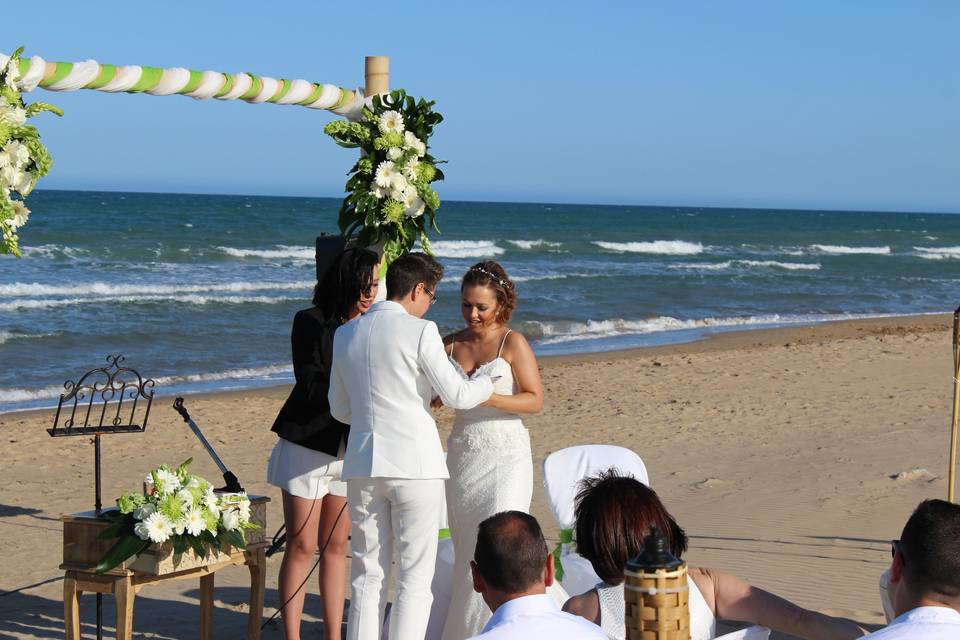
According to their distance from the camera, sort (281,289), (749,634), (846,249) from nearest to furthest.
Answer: (749,634) → (281,289) → (846,249)

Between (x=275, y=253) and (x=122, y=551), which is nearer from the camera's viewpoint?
(x=122, y=551)

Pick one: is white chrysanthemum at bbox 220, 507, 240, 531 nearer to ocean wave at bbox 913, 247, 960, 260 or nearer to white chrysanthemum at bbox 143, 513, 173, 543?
white chrysanthemum at bbox 143, 513, 173, 543

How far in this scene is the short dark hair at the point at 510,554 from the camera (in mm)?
2824

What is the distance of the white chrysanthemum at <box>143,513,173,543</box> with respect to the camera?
426 cm

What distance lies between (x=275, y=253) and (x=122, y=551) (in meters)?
33.6

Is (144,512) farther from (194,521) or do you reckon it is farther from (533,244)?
(533,244)

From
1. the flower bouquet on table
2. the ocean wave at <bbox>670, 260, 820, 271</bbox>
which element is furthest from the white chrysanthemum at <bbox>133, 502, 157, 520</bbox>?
the ocean wave at <bbox>670, 260, 820, 271</bbox>

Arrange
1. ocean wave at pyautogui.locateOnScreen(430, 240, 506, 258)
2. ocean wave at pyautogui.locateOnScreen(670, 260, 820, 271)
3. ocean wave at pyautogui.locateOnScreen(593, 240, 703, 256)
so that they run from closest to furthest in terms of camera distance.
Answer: ocean wave at pyautogui.locateOnScreen(670, 260, 820, 271)
ocean wave at pyautogui.locateOnScreen(430, 240, 506, 258)
ocean wave at pyautogui.locateOnScreen(593, 240, 703, 256)

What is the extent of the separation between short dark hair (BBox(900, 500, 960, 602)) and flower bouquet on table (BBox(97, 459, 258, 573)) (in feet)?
8.54

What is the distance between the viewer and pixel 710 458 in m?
9.51

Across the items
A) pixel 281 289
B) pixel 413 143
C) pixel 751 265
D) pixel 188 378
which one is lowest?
pixel 188 378

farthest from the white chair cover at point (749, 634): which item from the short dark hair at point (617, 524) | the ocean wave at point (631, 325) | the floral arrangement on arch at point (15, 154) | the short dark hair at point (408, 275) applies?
the ocean wave at point (631, 325)

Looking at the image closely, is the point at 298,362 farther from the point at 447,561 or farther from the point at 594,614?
the point at 594,614

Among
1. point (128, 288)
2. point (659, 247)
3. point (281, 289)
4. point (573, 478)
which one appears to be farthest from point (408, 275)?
point (659, 247)
